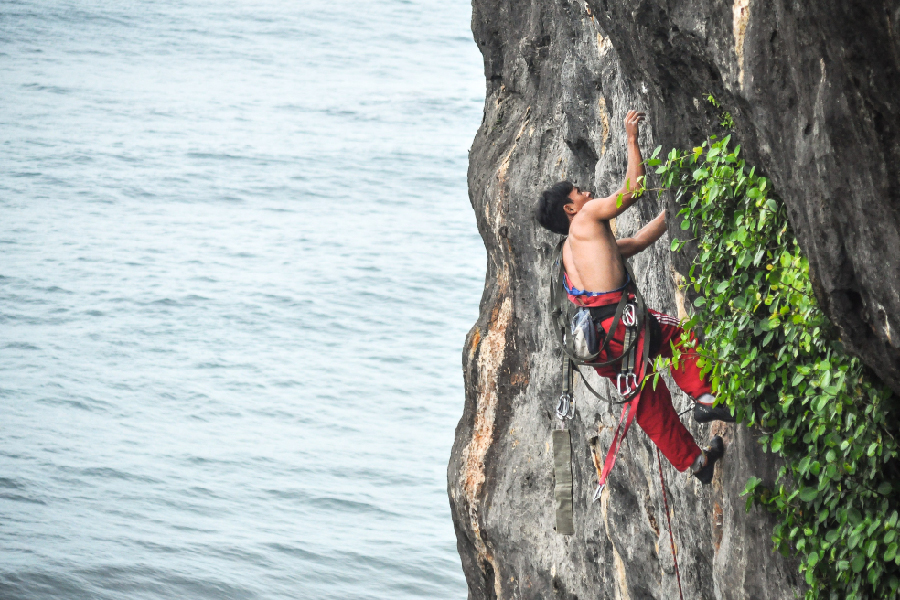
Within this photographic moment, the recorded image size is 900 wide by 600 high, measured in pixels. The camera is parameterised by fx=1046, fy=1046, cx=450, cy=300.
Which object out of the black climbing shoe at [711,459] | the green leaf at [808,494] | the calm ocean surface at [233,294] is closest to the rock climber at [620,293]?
the black climbing shoe at [711,459]

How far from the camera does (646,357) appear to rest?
255 inches

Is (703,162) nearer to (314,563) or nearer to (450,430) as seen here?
(314,563)

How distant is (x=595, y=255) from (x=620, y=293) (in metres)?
0.30

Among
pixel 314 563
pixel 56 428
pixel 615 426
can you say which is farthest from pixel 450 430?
pixel 615 426

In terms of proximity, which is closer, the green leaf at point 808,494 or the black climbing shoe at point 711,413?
the green leaf at point 808,494

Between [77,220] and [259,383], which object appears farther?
[77,220]

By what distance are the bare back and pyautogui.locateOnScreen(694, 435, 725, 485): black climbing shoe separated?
1175mm

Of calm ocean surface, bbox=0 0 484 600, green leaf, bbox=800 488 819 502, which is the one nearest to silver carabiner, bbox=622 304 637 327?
green leaf, bbox=800 488 819 502

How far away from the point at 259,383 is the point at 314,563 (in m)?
12.5

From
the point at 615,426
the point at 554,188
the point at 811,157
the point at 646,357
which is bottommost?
the point at 615,426

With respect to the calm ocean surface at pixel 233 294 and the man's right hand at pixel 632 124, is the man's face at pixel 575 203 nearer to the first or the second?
the man's right hand at pixel 632 124

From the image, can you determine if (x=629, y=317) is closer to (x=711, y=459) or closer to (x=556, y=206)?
(x=556, y=206)

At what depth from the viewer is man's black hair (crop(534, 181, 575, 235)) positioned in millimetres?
6773

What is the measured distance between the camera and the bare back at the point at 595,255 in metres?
6.58
